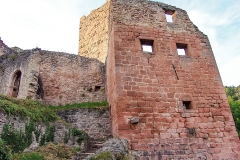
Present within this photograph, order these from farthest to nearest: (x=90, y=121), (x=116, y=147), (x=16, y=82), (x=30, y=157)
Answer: (x=16, y=82)
(x=90, y=121)
(x=30, y=157)
(x=116, y=147)

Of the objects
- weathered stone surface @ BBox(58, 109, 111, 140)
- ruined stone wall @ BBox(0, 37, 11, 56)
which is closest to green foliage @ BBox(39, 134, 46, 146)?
weathered stone surface @ BBox(58, 109, 111, 140)

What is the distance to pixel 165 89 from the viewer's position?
7.94m

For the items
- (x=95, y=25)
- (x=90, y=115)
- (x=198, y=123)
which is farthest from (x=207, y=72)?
(x=95, y=25)

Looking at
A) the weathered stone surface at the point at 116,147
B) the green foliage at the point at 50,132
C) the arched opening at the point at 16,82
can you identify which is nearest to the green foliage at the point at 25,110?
the green foliage at the point at 50,132

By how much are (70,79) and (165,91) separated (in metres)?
7.33

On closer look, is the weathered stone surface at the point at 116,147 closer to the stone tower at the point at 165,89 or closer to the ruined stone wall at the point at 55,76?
the stone tower at the point at 165,89

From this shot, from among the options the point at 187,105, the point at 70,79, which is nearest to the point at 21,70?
the point at 70,79

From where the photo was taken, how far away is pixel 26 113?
7906mm

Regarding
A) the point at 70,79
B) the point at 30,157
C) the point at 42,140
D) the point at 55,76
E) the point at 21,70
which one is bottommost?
the point at 30,157

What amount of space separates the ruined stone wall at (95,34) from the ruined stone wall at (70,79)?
9.42 feet

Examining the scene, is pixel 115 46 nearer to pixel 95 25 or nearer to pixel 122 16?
pixel 122 16

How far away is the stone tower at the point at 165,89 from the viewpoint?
7.06m

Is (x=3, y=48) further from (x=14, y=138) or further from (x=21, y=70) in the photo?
(x=14, y=138)

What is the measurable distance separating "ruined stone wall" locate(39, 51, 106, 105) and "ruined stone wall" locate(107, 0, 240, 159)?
17.3ft
